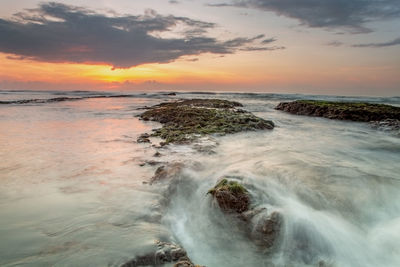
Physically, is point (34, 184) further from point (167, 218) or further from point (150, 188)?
point (167, 218)

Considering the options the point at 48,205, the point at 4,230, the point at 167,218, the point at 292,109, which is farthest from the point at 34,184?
the point at 292,109

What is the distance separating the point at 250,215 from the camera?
387 cm

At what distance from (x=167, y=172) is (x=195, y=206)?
1.48 metres

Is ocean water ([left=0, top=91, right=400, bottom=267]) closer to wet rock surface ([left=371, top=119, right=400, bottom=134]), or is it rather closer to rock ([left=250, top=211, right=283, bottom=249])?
rock ([left=250, top=211, right=283, bottom=249])

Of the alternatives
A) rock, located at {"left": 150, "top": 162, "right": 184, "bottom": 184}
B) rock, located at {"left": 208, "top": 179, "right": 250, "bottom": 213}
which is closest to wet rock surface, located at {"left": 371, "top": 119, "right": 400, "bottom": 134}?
rock, located at {"left": 150, "top": 162, "right": 184, "bottom": 184}

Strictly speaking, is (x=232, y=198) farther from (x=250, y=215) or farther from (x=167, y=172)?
(x=167, y=172)

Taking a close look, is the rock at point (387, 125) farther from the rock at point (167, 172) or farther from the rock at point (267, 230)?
the rock at point (267, 230)

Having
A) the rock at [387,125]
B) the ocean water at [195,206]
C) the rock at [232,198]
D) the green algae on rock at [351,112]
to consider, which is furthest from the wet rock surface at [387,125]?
the rock at [232,198]

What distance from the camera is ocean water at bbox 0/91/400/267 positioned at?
321 cm

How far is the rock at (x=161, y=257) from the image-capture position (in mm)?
2770

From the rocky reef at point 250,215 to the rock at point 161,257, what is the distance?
1167 millimetres

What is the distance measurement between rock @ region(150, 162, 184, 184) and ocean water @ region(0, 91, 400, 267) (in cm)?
16

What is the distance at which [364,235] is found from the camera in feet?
12.2

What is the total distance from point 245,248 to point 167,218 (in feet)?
4.38
